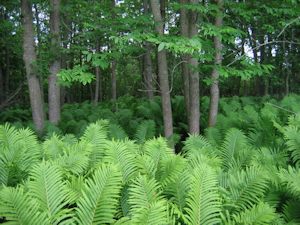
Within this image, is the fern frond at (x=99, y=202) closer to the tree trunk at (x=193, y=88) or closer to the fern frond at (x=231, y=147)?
the fern frond at (x=231, y=147)

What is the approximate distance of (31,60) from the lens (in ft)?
19.1

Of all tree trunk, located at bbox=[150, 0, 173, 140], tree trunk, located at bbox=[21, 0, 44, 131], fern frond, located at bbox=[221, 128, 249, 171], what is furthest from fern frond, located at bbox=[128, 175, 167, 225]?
tree trunk, located at bbox=[21, 0, 44, 131]

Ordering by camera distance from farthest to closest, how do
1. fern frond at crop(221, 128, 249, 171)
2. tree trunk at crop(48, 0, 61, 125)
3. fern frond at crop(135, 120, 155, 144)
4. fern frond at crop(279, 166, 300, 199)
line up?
tree trunk at crop(48, 0, 61, 125) → fern frond at crop(135, 120, 155, 144) → fern frond at crop(221, 128, 249, 171) → fern frond at crop(279, 166, 300, 199)

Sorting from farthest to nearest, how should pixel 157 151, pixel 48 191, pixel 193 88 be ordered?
pixel 193 88
pixel 157 151
pixel 48 191

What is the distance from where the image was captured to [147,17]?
4.12m

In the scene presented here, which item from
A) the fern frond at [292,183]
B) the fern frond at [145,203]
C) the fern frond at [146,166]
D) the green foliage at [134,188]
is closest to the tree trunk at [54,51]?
the green foliage at [134,188]

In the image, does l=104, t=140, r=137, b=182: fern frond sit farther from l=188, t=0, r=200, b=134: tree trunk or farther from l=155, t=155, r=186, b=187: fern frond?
l=188, t=0, r=200, b=134: tree trunk

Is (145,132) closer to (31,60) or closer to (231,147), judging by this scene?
(231,147)

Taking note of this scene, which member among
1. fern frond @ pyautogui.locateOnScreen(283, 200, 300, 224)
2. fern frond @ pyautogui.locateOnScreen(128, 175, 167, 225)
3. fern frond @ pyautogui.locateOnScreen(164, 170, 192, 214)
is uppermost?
fern frond @ pyautogui.locateOnScreen(128, 175, 167, 225)

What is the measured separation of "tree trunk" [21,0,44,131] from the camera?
565cm

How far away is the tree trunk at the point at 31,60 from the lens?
18.5 ft

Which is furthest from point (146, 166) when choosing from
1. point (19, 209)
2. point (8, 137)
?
point (8, 137)

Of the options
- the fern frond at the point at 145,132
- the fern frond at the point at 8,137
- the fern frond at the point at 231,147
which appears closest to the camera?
the fern frond at the point at 8,137

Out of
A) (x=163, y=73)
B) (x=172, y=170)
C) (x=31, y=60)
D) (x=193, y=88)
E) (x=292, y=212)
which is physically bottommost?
(x=292, y=212)
